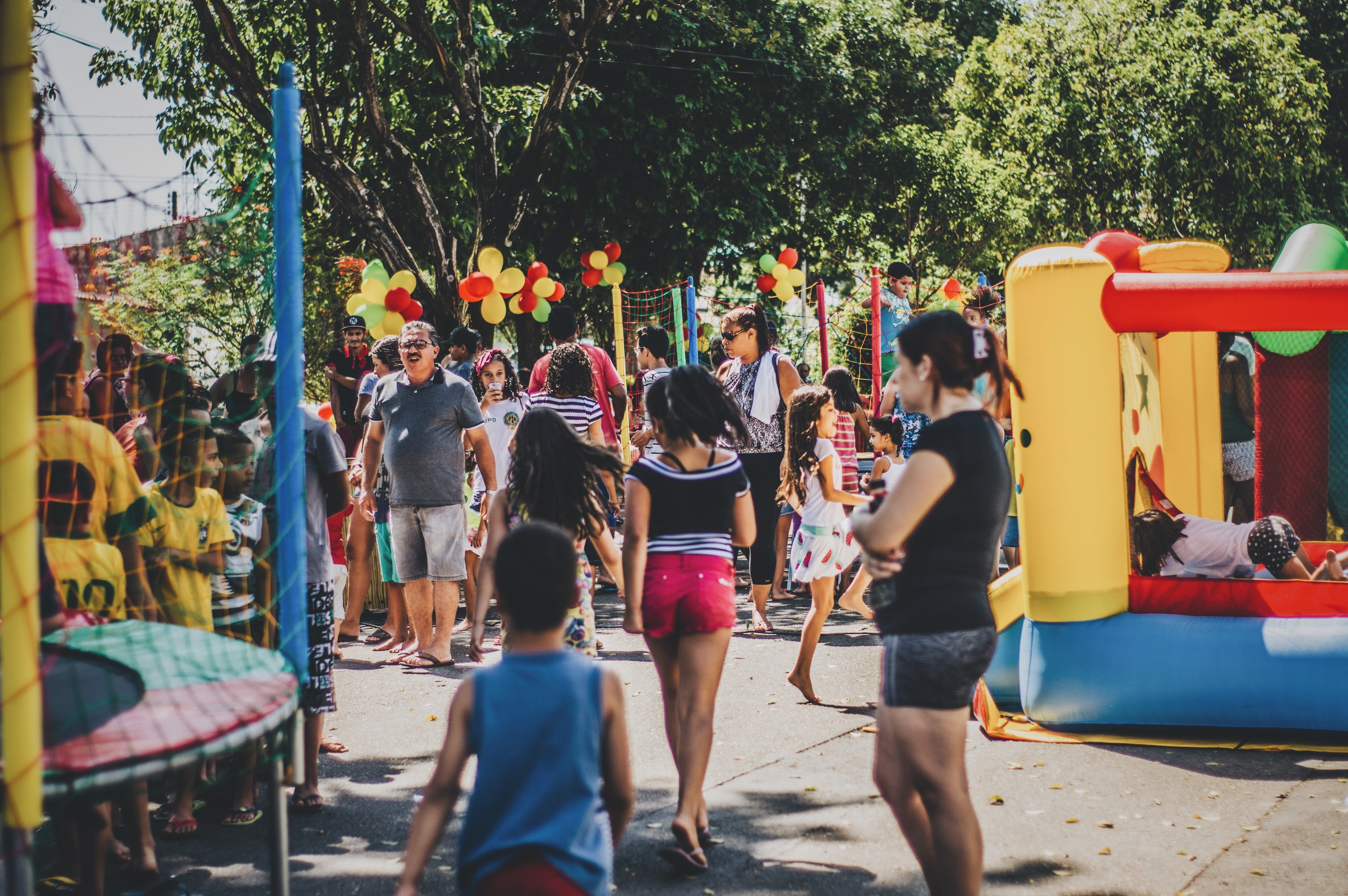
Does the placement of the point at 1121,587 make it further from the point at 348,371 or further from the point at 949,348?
the point at 348,371

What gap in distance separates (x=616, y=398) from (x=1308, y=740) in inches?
209

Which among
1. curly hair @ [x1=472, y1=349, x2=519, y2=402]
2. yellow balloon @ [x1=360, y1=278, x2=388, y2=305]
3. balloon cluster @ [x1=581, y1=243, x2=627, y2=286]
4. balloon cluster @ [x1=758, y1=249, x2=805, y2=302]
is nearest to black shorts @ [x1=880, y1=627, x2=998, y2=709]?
curly hair @ [x1=472, y1=349, x2=519, y2=402]

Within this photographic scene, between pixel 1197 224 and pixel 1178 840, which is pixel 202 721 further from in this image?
pixel 1197 224

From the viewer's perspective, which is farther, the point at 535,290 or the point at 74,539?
the point at 535,290

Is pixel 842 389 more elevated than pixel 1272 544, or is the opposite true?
pixel 842 389

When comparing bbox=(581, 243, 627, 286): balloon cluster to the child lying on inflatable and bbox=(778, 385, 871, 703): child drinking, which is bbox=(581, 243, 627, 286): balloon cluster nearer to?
bbox=(778, 385, 871, 703): child drinking

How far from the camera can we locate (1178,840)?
4.39 m

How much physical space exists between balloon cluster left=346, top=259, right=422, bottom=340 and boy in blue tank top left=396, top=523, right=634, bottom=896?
8786mm

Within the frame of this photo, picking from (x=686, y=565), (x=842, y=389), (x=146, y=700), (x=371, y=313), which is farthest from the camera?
(x=371, y=313)

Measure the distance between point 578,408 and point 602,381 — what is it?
5.34 ft

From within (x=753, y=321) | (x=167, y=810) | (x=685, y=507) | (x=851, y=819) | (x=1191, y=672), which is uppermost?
(x=753, y=321)

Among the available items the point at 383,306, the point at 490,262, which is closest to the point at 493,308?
the point at 490,262

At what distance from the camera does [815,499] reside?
6.74m

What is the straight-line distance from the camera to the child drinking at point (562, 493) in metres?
4.21
